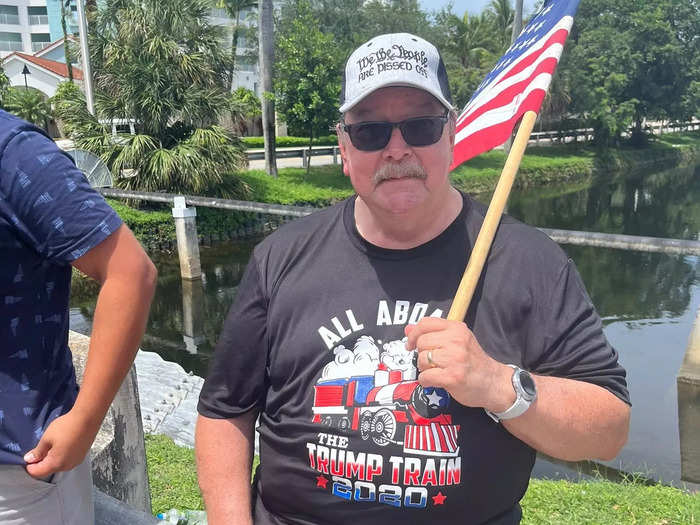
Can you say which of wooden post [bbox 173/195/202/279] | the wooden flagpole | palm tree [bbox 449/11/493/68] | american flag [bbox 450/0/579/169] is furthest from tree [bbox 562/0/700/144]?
the wooden flagpole

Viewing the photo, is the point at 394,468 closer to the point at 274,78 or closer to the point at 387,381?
the point at 387,381

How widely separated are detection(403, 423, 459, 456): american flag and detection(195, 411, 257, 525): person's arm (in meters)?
0.50

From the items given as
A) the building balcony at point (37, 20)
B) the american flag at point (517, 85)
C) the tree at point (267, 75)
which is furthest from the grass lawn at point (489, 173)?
the building balcony at point (37, 20)

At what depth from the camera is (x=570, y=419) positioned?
147 cm

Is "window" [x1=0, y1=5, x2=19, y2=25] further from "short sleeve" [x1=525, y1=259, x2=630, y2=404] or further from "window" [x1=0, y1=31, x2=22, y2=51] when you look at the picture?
"short sleeve" [x1=525, y1=259, x2=630, y2=404]

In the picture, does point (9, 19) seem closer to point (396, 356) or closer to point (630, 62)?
point (630, 62)

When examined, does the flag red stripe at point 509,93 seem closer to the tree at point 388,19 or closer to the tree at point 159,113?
the tree at point 159,113

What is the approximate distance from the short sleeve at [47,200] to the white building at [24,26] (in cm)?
6776

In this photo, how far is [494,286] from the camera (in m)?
1.61

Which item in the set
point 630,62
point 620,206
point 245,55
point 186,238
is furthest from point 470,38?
point 186,238

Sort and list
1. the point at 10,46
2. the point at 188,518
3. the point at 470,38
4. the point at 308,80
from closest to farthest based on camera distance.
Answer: the point at 188,518, the point at 308,80, the point at 470,38, the point at 10,46

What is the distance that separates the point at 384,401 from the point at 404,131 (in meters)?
0.69

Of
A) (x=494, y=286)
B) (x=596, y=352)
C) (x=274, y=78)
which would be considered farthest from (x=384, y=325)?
(x=274, y=78)

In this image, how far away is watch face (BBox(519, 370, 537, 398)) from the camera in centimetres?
142
